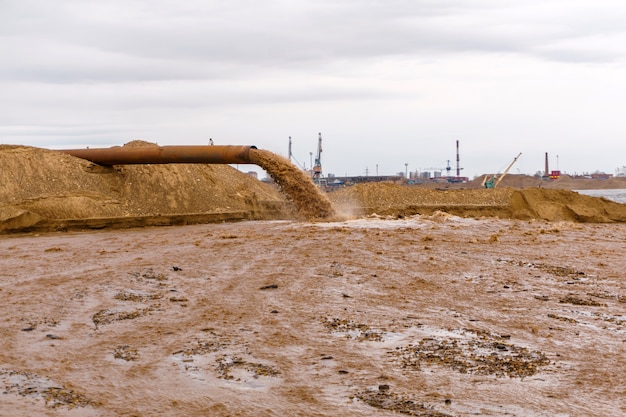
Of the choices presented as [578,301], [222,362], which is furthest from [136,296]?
[578,301]

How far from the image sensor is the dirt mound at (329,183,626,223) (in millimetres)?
29938

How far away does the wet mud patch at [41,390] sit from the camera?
18.7 feet

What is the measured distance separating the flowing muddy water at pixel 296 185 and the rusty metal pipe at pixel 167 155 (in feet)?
2.03

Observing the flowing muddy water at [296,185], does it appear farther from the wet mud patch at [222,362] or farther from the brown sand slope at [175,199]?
the wet mud patch at [222,362]

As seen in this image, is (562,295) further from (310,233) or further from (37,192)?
(37,192)

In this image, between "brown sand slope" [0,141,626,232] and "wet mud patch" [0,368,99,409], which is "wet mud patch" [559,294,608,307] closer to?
"wet mud patch" [0,368,99,409]

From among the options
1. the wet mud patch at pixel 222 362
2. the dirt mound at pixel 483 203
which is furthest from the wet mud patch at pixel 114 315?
the dirt mound at pixel 483 203

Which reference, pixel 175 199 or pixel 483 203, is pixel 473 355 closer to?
pixel 175 199

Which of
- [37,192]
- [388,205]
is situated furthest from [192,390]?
[388,205]

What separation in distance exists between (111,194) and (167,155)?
2841 millimetres

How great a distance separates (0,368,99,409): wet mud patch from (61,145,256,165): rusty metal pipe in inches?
778

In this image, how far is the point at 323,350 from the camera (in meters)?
7.27

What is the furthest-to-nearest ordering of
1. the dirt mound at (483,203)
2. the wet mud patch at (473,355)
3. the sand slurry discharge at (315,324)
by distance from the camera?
the dirt mound at (483,203) < the wet mud patch at (473,355) < the sand slurry discharge at (315,324)

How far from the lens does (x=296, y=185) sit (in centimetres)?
2656
